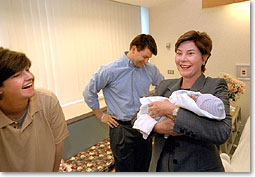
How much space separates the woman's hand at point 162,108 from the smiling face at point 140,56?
327 millimetres

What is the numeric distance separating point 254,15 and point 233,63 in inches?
6.7

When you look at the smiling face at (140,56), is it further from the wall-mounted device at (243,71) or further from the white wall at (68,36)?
the wall-mounted device at (243,71)

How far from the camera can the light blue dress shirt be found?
2.95 feet

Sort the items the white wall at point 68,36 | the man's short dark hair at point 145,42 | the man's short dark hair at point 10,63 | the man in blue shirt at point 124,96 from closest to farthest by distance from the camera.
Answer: the man's short dark hair at point 10,63 → the white wall at point 68,36 → the man's short dark hair at point 145,42 → the man in blue shirt at point 124,96

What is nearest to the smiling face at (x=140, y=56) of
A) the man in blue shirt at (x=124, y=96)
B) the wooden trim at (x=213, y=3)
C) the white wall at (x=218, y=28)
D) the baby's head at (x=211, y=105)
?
the man in blue shirt at (x=124, y=96)

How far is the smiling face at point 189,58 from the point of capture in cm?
54

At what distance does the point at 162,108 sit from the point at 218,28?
0.37 metres

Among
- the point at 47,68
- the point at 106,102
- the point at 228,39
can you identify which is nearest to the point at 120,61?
the point at 106,102

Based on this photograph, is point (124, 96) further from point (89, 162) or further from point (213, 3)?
point (213, 3)

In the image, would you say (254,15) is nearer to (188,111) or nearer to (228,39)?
(228,39)

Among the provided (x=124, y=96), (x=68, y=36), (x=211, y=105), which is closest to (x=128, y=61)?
(x=124, y=96)

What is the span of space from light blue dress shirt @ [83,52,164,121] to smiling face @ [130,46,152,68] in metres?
0.02

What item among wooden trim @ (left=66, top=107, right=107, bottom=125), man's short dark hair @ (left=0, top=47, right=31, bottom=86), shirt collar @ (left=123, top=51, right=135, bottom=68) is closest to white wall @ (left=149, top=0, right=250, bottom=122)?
shirt collar @ (left=123, top=51, right=135, bottom=68)

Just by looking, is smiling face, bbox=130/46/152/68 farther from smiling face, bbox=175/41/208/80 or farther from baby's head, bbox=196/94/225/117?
baby's head, bbox=196/94/225/117
